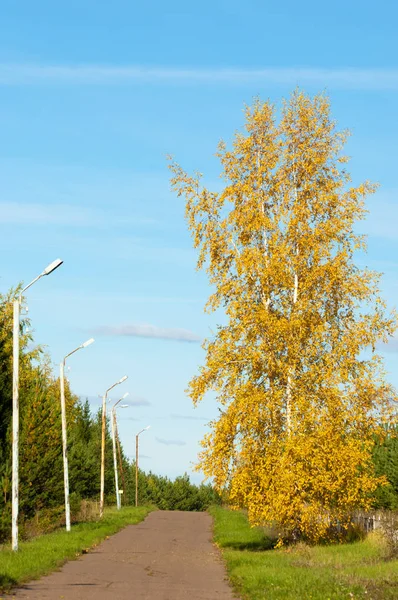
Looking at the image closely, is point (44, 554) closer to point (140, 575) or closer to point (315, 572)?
point (140, 575)

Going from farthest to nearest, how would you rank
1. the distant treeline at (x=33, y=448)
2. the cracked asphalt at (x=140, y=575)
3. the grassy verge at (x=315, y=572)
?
the distant treeline at (x=33, y=448), the cracked asphalt at (x=140, y=575), the grassy verge at (x=315, y=572)

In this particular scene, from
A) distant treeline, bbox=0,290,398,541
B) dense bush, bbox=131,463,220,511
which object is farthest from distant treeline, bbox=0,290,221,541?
dense bush, bbox=131,463,220,511

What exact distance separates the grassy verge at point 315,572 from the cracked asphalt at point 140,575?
65cm

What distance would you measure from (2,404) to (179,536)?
32.8ft

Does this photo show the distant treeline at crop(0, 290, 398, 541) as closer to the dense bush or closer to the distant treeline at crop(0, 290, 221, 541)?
the distant treeline at crop(0, 290, 221, 541)

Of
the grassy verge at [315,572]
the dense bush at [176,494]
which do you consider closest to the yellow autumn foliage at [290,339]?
the grassy verge at [315,572]

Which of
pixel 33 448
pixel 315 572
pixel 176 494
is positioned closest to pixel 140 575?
pixel 315 572

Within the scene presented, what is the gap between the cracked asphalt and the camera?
18047 millimetres

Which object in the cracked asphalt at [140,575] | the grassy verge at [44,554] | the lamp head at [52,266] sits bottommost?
the cracked asphalt at [140,575]

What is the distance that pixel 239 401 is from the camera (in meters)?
29.2

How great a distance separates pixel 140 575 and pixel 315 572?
14.7 ft

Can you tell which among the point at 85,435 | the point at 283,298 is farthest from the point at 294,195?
the point at 85,435

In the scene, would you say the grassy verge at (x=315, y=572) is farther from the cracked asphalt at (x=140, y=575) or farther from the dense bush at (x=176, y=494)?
the dense bush at (x=176, y=494)

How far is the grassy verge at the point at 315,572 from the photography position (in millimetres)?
16891
